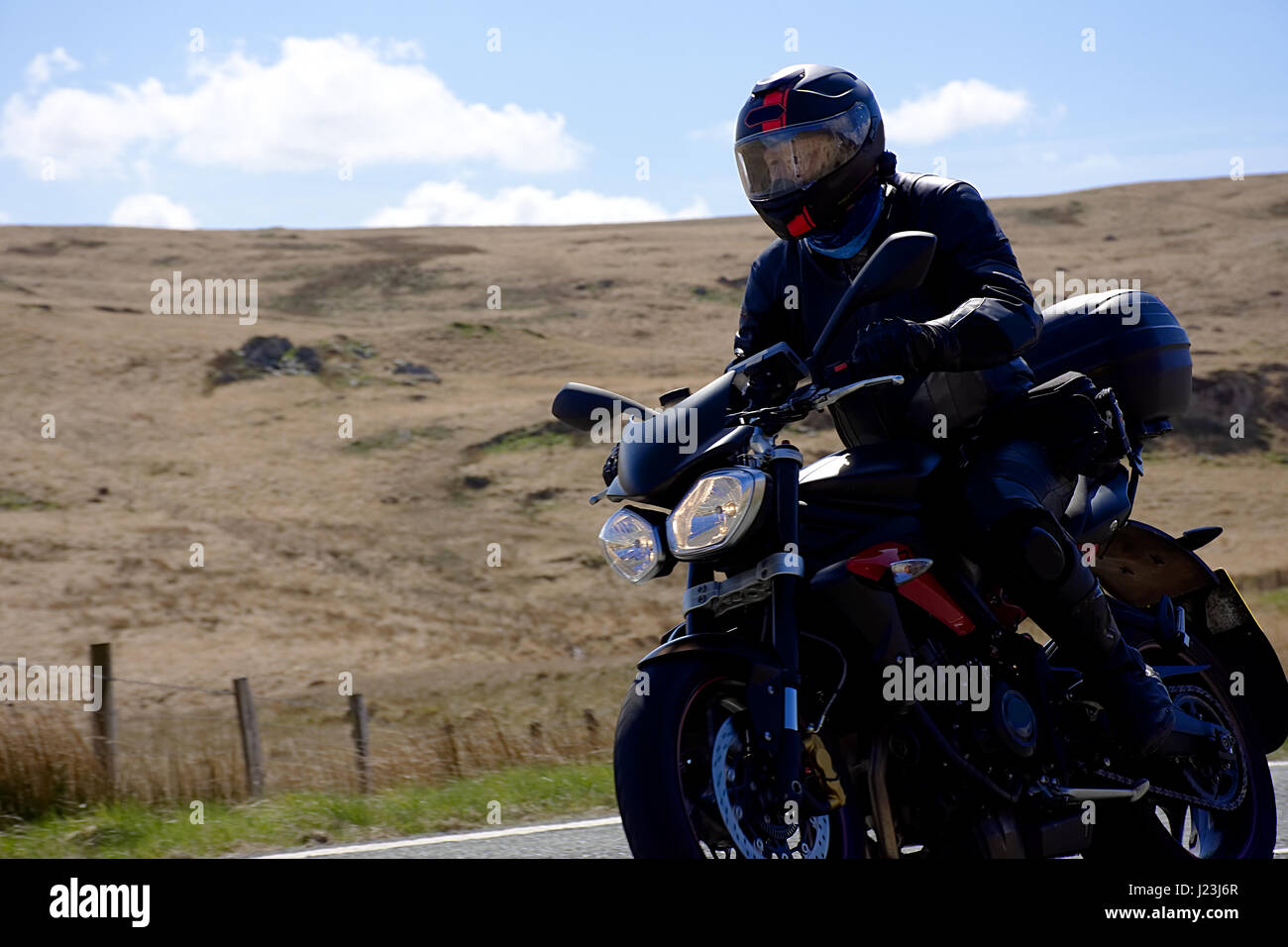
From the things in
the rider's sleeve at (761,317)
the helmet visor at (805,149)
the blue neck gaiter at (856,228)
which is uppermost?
the helmet visor at (805,149)

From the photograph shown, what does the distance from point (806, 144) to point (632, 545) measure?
135 cm

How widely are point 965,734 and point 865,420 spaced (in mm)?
972

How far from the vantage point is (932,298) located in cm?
436

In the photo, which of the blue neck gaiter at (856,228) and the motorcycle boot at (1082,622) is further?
the blue neck gaiter at (856,228)

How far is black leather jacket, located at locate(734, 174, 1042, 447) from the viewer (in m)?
4.21

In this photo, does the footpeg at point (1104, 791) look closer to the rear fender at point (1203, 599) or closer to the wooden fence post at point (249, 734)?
the rear fender at point (1203, 599)

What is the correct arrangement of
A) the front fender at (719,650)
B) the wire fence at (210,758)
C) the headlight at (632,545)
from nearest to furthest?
the front fender at (719,650) → the headlight at (632,545) → the wire fence at (210,758)

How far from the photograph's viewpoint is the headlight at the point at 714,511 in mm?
3521

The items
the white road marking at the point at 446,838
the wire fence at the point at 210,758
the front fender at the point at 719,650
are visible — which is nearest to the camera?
the front fender at the point at 719,650

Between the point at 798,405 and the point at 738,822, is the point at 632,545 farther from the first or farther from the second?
the point at 738,822

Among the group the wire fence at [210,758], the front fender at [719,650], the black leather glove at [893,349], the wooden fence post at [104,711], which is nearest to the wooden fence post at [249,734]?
the wire fence at [210,758]

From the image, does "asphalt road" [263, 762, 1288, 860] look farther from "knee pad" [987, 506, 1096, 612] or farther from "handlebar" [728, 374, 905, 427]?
"handlebar" [728, 374, 905, 427]

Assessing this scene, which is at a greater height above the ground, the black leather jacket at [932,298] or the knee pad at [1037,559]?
the black leather jacket at [932,298]

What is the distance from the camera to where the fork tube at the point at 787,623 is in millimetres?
3418
